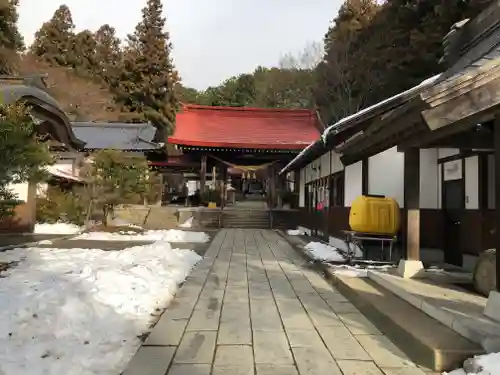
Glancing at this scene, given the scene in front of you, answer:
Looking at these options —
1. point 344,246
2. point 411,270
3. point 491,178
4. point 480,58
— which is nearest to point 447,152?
point 491,178

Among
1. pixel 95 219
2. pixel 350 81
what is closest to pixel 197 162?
pixel 95 219

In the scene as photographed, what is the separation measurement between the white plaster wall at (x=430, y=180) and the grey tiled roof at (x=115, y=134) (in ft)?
61.8

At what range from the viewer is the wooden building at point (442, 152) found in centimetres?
351

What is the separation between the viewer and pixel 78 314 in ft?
14.0

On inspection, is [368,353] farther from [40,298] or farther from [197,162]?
[197,162]

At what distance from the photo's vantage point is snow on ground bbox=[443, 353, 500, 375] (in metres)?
2.89

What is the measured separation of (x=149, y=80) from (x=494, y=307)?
3366 cm

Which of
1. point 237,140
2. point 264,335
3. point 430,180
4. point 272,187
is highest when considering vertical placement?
point 237,140

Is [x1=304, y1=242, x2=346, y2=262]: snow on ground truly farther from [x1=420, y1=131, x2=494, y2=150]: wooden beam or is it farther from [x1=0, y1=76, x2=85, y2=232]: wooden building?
[x1=0, y1=76, x2=85, y2=232]: wooden building

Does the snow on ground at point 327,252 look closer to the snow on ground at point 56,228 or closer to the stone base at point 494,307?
the stone base at point 494,307

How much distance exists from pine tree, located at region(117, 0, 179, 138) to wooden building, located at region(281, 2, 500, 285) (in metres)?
25.3

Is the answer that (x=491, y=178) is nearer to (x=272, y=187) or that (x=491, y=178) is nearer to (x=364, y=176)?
(x=364, y=176)

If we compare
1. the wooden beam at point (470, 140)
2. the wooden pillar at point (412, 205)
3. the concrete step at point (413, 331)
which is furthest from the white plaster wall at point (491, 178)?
the concrete step at point (413, 331)

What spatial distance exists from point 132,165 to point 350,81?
16.2 meters
